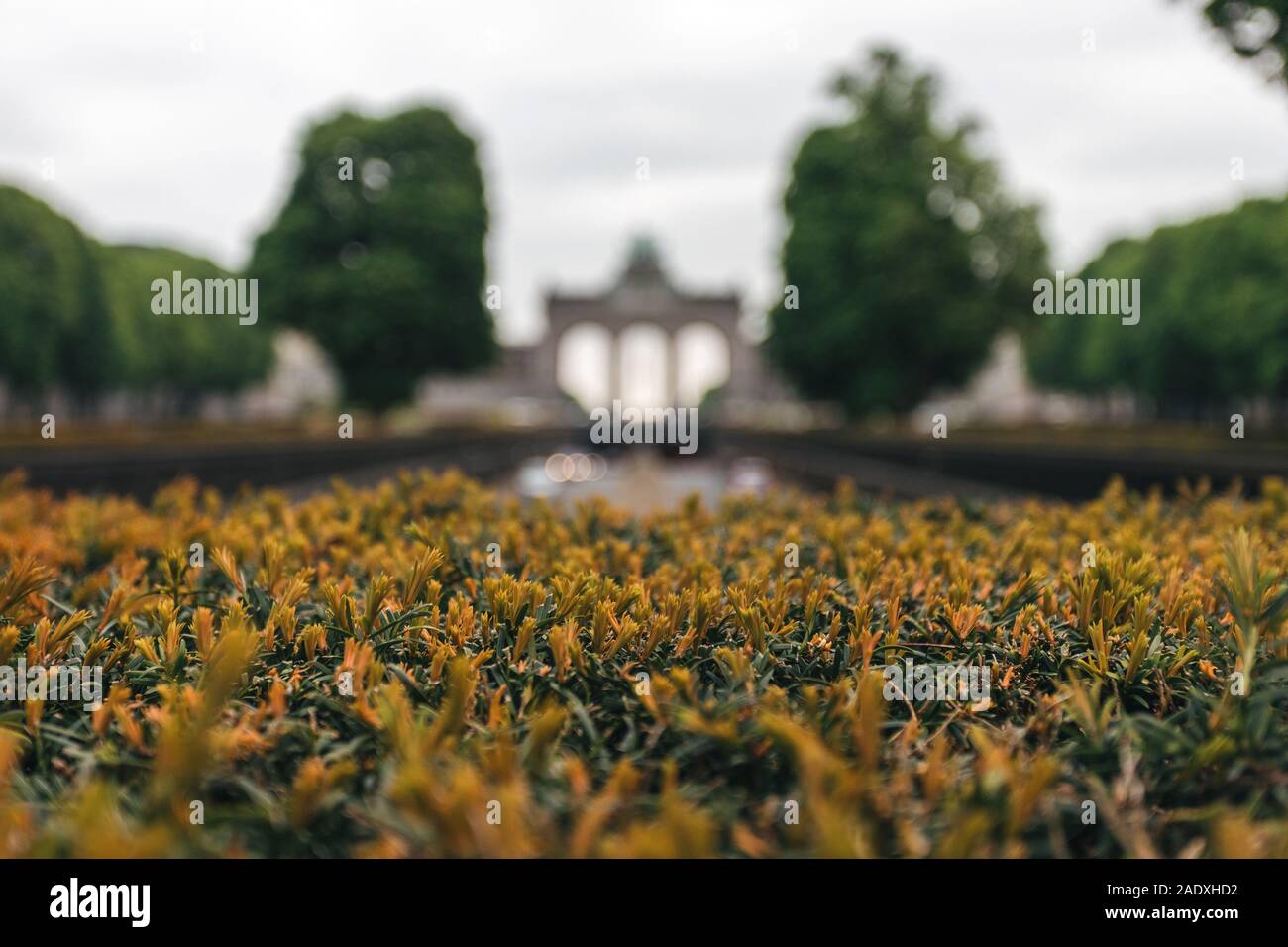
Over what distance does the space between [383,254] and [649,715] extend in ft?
150

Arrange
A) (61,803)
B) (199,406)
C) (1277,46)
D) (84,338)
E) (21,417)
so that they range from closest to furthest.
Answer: (61,803), (1277,46), (84,338), (21,417), (199,406)

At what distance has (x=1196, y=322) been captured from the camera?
57844 mm

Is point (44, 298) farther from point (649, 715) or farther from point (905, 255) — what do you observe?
point (649, 715)

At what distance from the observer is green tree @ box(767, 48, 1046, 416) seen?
38.6 meters

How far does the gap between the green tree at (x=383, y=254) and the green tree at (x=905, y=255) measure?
16530mm

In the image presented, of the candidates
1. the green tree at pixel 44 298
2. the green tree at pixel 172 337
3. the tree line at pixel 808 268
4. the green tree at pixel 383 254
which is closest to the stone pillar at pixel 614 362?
the green tree at pixel 172 337

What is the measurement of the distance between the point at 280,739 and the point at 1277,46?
33.4 ft

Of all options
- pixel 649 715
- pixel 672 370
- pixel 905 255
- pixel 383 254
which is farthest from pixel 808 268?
pixel 672 370

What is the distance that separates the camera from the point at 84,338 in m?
57.6

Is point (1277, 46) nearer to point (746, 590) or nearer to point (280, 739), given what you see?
point (746, 590)

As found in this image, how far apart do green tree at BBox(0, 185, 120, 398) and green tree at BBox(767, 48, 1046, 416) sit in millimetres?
38478
